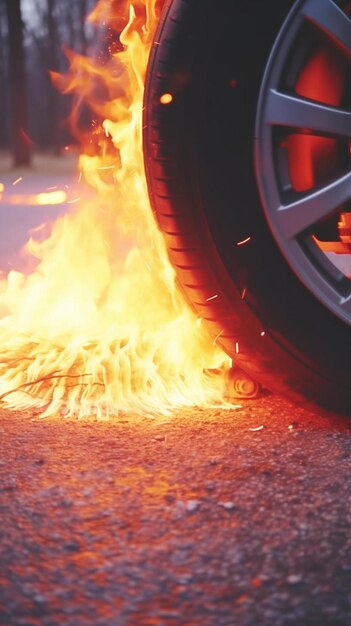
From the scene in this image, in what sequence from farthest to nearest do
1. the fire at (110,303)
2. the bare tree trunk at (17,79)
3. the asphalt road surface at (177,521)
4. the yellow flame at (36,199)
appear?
the bare tree trunk at (17,79)
the yellow flame at (36,199)
the fire at (110,303)
the asphalt road surface at (177,521)

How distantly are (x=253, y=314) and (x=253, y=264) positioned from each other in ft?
0.50

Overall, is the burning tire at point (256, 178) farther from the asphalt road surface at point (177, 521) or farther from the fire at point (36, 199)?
the fire at point (36, 199)

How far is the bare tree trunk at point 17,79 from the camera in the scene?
72.6 feet

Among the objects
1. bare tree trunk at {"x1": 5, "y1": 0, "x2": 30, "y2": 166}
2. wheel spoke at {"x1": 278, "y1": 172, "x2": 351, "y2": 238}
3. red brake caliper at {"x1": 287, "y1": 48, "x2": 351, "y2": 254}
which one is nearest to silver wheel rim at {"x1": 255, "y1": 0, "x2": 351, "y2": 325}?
wheel spoke at {"x1": 278, "y1": 172, "x2": 351, "y2": 238}

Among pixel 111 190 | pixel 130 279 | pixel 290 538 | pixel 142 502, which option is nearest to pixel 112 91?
pixel 111 190

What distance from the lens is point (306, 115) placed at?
8.89 feet

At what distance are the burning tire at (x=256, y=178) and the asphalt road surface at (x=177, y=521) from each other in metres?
0.29

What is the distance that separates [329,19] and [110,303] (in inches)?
62.4

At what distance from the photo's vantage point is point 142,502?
2.25m

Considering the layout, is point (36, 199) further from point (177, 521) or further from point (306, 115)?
point (177, 521)

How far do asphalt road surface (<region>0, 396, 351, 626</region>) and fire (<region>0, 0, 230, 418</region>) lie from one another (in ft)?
0.97

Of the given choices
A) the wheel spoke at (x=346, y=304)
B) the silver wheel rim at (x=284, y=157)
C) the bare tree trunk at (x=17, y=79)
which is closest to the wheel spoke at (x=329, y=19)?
the silver wheel rim at (x=284, y=157)

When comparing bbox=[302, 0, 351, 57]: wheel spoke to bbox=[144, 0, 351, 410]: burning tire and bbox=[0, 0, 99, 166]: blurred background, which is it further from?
bbox=[0, 0, 99, 166]: blurred background

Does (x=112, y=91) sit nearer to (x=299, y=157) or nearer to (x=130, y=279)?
(x=130, y=279)
